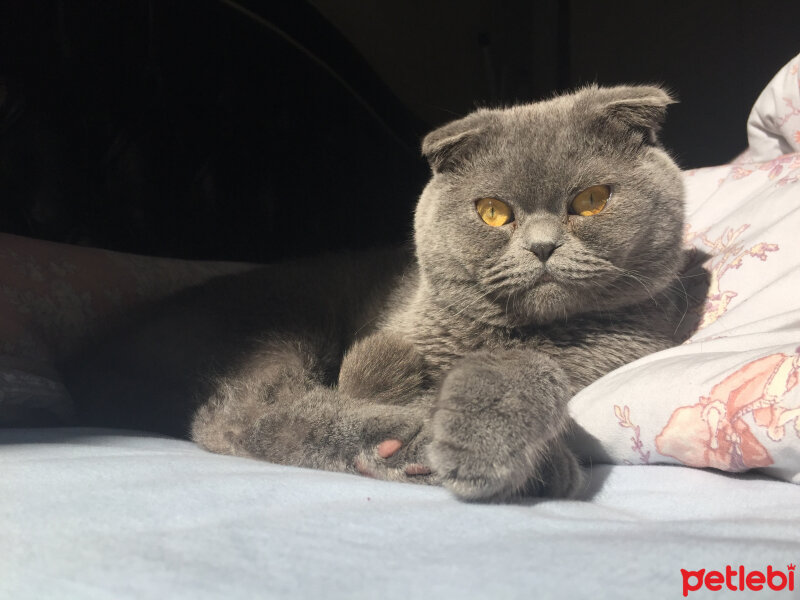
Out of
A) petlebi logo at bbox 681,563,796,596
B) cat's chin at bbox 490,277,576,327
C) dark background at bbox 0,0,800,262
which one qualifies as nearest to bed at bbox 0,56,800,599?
petlebi logo at bbox 681,563,796,596

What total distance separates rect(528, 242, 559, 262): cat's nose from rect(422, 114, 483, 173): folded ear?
9.8 inches

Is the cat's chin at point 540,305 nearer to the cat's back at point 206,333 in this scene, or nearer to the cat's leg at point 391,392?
the cat's leg at point 391,392

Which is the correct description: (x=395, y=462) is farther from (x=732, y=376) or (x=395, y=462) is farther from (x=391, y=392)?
(x=732, y=376)

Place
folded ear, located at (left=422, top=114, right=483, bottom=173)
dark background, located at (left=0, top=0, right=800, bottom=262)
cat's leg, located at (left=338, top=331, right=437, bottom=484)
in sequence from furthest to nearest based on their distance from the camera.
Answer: dark background, located at (left=0, top=0, right=800, bottom=262)
folded ear, located at (left=422, top=114, right=483, bottom=173)
cat's leg, located at (left=338, top=331, right=437, bottom=484)

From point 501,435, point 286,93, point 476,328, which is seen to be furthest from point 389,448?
point 286,93

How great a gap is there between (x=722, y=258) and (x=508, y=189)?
18.8 inches

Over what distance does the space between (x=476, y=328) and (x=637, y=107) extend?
1.43 ft

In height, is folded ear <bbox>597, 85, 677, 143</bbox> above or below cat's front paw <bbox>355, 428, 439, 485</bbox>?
above

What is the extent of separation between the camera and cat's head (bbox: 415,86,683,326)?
2.80ft

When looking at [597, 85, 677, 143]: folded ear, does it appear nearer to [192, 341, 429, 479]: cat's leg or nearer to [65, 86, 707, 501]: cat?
[65, 86, 707, 501]: cat

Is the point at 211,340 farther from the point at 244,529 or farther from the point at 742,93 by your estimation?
the point at 742,93

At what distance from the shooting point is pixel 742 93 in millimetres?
2420

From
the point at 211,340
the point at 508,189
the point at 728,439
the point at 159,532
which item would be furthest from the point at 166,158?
the point at 728,439

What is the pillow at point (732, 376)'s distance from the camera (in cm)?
65
